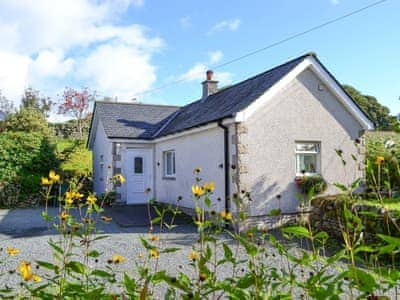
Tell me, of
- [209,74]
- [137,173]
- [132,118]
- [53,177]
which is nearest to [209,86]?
[209,74]

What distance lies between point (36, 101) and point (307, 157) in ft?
107

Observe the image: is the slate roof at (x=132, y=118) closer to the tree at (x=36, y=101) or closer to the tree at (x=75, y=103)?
the tree at (x=75, y=103)

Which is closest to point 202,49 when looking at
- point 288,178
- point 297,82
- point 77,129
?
point 297,82

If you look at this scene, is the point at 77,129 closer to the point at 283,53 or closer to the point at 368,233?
the point at 283,53

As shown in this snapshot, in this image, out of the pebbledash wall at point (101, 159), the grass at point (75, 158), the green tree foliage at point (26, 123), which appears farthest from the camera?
the green tree foliage at point (26, 123)

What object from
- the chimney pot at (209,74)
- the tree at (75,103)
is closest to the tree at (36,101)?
the tree at (75,103)

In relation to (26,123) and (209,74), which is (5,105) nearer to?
(26,123)

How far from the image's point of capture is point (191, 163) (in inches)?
530

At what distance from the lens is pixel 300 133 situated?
11.6m

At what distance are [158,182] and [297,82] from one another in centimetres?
793

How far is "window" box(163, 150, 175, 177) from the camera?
1555 cm

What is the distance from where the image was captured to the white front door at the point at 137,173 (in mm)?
17000

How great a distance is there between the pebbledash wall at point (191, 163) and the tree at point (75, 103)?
2265 cm

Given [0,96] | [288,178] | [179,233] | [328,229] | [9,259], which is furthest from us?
[0,96]
